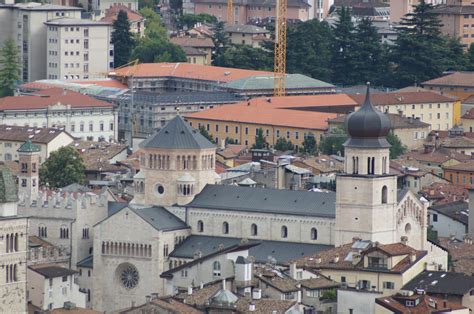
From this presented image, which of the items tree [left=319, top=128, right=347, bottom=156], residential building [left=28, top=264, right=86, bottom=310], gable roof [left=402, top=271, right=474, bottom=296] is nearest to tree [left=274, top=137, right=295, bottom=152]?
tree [left=319, top=128, right=347, bottom=156]

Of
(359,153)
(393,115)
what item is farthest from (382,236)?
(393,115)

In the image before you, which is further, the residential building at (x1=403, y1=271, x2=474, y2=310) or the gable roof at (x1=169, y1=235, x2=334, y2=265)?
the gable roof at (x1=169, y1=235, x2=334, y2=265)

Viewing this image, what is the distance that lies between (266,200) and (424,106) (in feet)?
207

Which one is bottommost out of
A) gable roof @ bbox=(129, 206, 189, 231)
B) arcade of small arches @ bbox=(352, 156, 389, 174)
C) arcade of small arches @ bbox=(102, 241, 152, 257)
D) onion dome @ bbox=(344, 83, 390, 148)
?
arcade of small arches @ bbox=(102, 241, 152, 257)

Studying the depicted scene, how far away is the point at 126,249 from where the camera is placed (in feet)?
428

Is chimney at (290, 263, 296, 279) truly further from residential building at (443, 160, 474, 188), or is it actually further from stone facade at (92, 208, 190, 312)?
residential building at (443, 160, 474, 188)

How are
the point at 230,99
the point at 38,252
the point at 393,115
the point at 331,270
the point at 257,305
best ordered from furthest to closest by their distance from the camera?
the point at 230,99
the point at 393,115
the point at 38,252
the point at 331,270
the point at 257,305

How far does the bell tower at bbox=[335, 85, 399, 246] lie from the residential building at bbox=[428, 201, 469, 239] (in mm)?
15963

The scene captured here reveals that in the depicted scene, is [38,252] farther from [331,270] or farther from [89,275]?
[331,270]

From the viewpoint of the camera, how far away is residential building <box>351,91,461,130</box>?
19050cm

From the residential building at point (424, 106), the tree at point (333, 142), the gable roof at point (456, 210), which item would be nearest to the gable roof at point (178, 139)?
the gable roof at point (456, 210)

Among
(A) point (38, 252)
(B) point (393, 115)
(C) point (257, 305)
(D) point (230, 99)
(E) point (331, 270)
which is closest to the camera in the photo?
(C) point (257, 305)

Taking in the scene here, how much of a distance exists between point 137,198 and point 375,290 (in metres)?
20.2

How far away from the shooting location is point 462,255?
13425 centimetres
